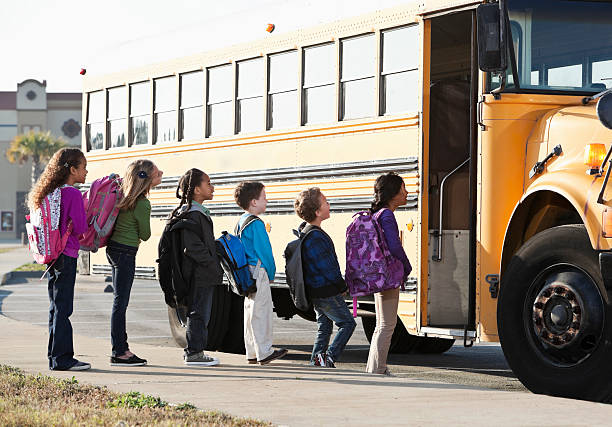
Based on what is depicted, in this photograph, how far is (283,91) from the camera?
9812 mm

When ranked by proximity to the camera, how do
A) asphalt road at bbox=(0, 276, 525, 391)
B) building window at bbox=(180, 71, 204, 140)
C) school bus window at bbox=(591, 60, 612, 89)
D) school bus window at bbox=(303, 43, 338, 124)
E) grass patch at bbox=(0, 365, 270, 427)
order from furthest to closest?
building window at bbox=(180, 71, 204, 140), asphalt road at bbox=(0, 276, 525, 391), school bus window at bbox=(303, 43, 338, 124), school bus window at bbox=(591, 60, 612, 89), grass patch at bbox=(0, 365, 270, 427)

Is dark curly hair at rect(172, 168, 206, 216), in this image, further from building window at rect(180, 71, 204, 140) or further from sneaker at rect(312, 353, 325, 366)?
building window at rect(180, 71, 204, 140)

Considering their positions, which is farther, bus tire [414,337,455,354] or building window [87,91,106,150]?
building window [87,91,106,150]

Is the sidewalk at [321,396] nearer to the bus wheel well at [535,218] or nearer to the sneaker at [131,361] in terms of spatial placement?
the sneaker at [131,361]


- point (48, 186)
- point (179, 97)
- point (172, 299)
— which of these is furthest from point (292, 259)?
point (179, 97)

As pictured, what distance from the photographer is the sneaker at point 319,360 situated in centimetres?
871

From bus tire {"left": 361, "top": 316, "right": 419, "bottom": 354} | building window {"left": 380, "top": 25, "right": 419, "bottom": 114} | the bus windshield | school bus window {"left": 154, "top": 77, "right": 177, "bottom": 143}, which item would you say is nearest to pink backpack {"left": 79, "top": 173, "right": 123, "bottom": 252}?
building window {"left": 380, "top": 25, "right": 419, "bottom": 114}

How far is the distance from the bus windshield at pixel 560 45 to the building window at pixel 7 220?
6715 cm

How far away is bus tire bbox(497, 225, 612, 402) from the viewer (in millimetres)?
6438

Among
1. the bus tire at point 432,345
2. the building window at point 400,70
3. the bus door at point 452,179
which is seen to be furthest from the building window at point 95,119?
the bus door at point 452,179

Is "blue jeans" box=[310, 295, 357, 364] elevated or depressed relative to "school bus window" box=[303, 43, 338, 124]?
depressed

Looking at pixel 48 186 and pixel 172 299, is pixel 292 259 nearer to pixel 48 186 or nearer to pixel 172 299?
pixel 172 299

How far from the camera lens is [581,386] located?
650 cm

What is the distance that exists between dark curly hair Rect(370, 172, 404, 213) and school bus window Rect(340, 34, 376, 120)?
96 cm
